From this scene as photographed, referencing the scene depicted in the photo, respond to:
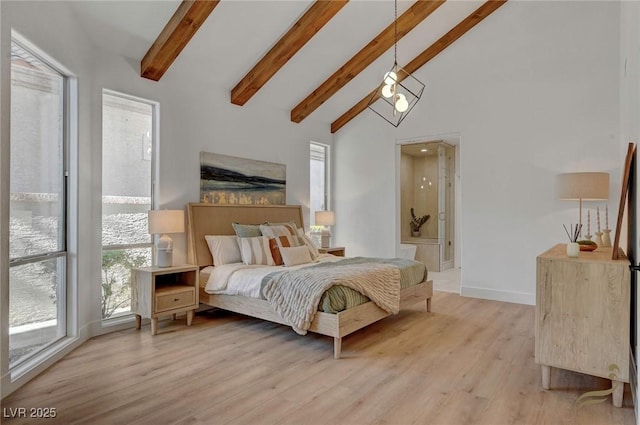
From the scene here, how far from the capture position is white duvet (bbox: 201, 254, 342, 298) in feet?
11.8

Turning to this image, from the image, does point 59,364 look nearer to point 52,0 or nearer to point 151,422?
point 151,422

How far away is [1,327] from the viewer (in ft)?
7.83

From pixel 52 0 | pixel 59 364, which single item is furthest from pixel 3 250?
pixel 52 0

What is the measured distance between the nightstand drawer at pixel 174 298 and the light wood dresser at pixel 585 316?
3.04m

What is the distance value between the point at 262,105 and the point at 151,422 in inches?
165

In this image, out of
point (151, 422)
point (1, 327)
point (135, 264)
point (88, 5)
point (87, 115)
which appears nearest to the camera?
point (151, 422)

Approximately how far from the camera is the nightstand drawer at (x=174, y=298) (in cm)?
356

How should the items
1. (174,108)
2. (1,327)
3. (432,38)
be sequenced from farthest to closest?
(432,38), (174,108), (1,327)

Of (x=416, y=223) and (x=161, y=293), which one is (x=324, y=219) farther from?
(x=416, y=223)

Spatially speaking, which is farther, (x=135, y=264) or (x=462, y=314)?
(x=462, y=314)

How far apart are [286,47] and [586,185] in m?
3.42

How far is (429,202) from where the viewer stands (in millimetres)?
8164

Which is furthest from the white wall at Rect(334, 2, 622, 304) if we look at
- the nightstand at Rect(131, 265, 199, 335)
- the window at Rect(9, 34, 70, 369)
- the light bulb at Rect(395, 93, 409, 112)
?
the window at Rect(9, 34, 70, 369)

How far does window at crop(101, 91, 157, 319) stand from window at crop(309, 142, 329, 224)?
279 centimetres
